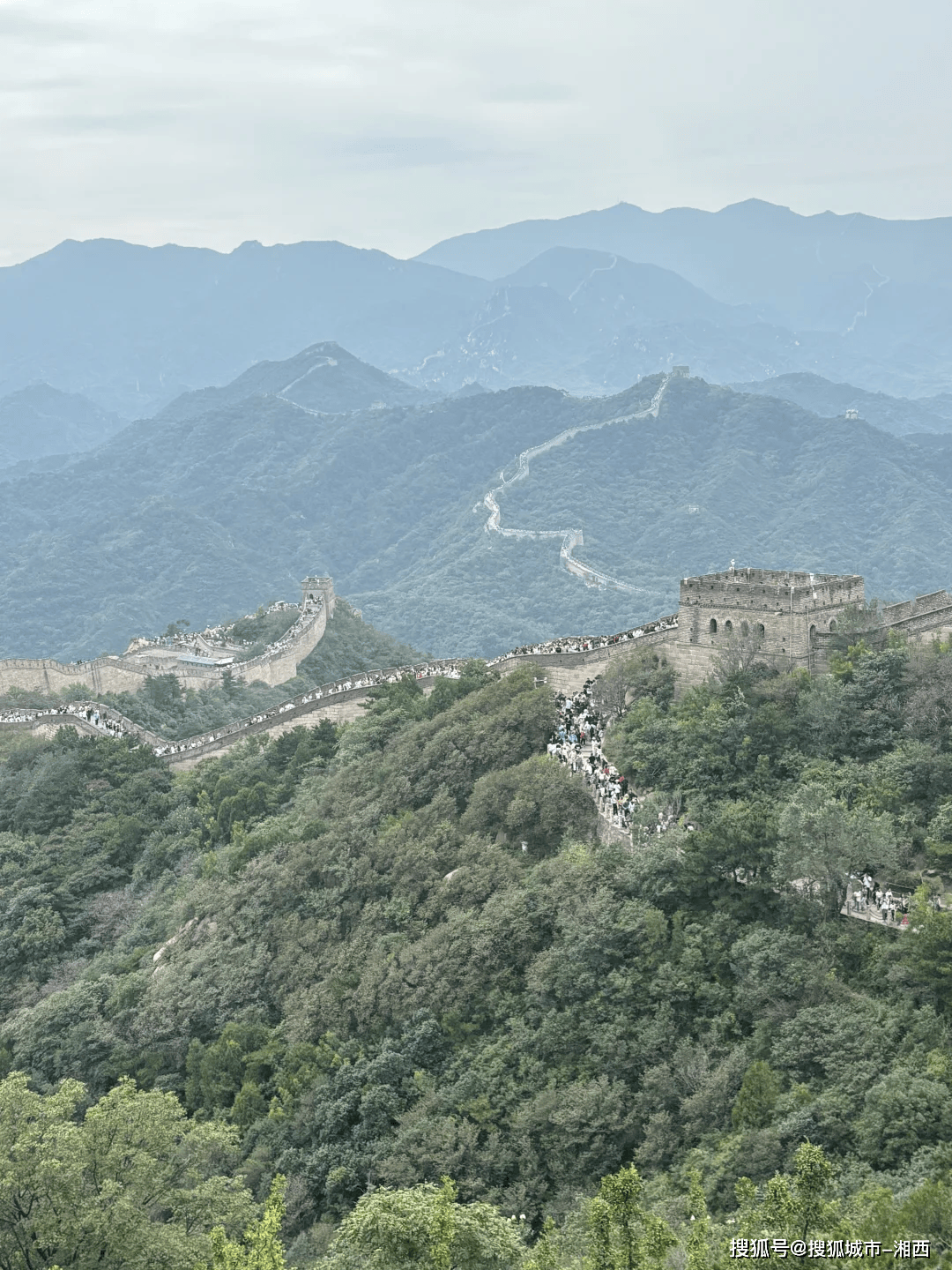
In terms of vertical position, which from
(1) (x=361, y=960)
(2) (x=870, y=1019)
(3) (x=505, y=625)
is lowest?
(3) (x=505, y=625)

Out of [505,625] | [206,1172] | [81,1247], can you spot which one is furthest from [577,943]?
[505,625]

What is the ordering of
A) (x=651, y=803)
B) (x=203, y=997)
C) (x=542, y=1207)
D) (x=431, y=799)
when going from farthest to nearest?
(x=431, y=799) → (x=203, y=997) → (x=651, y=803) → (x=542, y=1207)

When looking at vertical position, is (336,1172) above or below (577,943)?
below

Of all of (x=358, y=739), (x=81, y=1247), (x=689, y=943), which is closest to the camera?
(x=81, y=1247)

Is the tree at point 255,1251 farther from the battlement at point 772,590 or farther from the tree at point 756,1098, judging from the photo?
the battlement at point 772,590

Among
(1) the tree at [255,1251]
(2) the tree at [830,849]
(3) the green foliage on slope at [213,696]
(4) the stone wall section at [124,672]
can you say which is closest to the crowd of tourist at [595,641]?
(2) the tree at [830,849]

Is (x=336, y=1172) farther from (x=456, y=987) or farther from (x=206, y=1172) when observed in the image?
(x=456, y=987)
